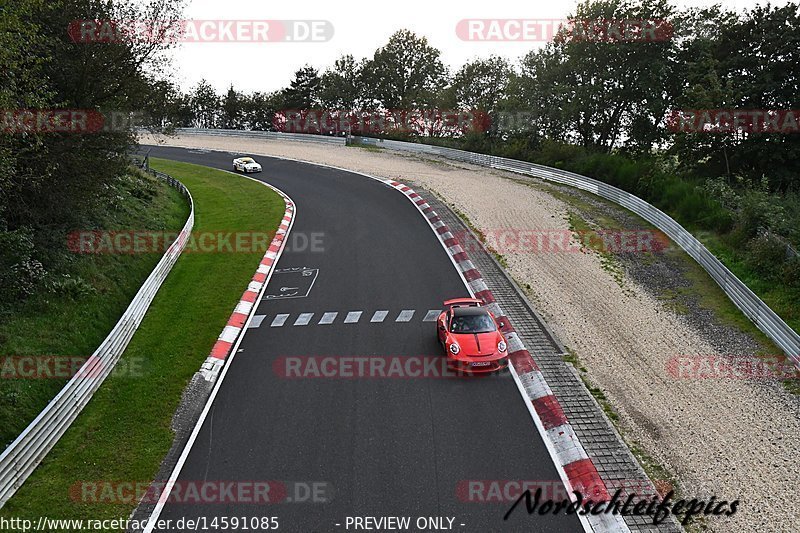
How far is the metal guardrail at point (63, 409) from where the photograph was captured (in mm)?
9703

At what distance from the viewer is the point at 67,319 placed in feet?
49.0

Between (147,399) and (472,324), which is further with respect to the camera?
(472,324)

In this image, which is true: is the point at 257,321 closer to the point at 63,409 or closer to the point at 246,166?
the point at 63,409

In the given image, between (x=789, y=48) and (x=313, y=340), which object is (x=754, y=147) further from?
(x=313, y=340)

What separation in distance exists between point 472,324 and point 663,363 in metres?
5.19

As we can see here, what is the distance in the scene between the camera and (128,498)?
378 inches

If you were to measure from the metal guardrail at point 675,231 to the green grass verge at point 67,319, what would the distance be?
18.7 meters

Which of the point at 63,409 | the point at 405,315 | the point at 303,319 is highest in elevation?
the point at 405,315

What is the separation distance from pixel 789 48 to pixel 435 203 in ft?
63.4

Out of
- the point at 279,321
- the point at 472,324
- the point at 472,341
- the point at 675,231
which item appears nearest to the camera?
the point at 472,341

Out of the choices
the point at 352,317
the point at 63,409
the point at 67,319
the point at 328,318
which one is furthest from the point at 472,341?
the point at 67,319

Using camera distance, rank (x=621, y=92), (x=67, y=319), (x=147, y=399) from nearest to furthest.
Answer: (x=147, y=399) < (x=67, y=319) < (x=621, y=92)

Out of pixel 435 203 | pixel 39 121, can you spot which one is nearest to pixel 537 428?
pixel 39 121

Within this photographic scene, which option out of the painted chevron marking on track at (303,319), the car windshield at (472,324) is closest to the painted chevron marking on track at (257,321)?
the painted chevron marking on track at (303,319)
